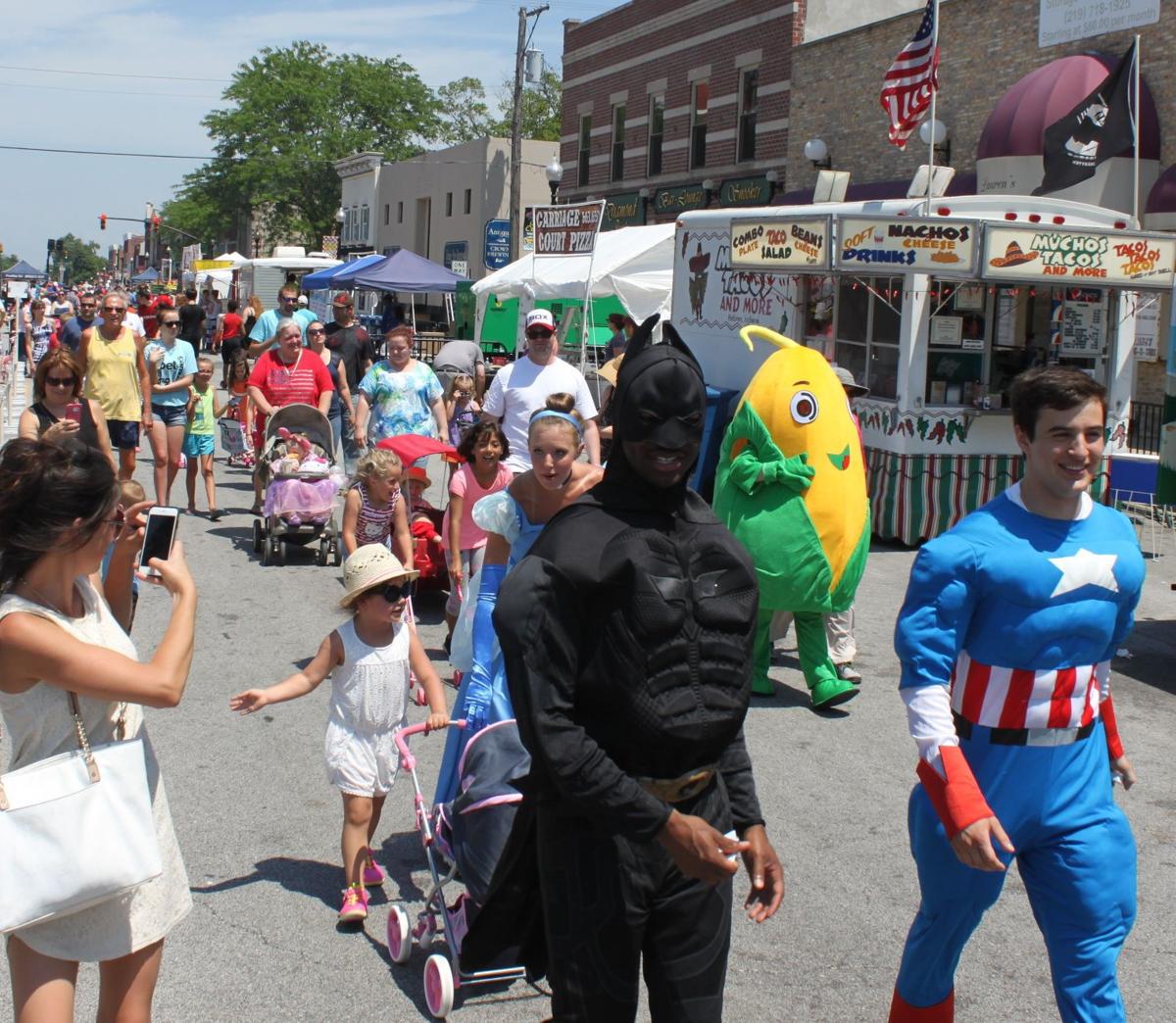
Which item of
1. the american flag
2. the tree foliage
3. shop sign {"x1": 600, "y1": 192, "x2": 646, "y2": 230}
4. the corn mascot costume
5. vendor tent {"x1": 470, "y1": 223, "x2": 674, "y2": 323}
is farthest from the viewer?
the tree foliage

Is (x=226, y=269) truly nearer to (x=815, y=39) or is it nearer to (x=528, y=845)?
(x=815, y=39)

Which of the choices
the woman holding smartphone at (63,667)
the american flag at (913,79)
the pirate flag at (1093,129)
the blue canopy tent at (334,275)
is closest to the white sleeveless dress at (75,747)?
the woman holding smartphone at (63,667)

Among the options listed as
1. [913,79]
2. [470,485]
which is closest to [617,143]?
[913,79]

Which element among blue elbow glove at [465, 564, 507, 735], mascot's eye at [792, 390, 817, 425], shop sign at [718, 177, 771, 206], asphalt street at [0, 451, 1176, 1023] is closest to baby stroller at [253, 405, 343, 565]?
asphalt street at [0, 451, 1176, 1023]

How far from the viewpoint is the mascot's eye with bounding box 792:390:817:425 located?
7402 mm

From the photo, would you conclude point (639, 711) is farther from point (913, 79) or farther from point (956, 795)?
point (913, 79)

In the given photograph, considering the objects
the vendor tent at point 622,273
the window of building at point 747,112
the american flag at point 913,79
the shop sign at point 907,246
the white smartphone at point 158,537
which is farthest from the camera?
the window of building at point 747,112

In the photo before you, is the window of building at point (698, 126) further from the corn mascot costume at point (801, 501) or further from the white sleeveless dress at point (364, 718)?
the white sleeveless dress at point (364, 718)

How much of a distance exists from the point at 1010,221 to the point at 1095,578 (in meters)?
9.16

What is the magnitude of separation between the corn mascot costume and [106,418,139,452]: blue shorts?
222 inches

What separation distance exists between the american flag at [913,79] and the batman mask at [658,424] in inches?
493

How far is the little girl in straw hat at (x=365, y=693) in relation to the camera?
4.72 metres

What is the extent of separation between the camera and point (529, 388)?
342 inches

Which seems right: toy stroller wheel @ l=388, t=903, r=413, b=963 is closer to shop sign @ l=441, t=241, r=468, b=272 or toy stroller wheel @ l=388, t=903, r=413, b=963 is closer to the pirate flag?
the pirate flag
